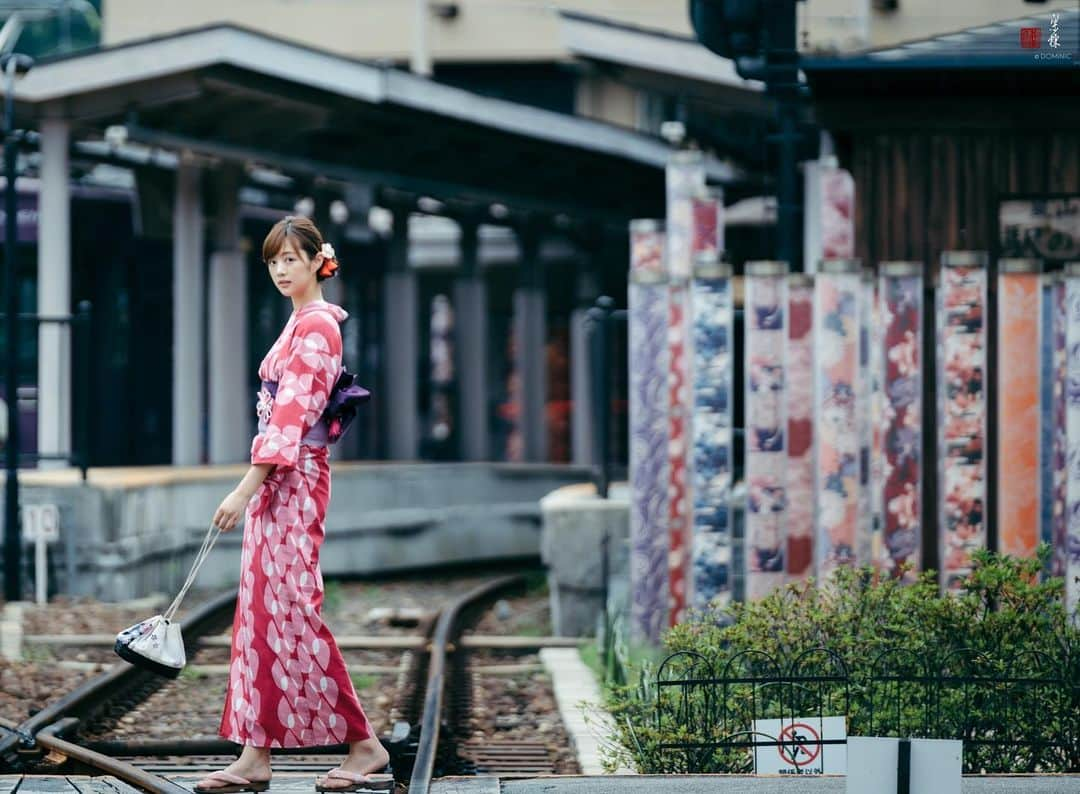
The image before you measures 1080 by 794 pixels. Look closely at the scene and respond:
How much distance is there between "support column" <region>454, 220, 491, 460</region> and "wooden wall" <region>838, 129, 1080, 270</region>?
525 inches

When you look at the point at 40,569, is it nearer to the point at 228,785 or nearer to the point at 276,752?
the point at 276,752

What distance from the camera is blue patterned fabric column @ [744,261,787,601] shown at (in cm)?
977

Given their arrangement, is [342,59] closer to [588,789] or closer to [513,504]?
[513,504]

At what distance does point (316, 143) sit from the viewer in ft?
64.1

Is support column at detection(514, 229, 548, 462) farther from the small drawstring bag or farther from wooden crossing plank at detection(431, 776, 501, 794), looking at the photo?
the small drawstring bag

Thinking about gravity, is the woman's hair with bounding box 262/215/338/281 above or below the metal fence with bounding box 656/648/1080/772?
above

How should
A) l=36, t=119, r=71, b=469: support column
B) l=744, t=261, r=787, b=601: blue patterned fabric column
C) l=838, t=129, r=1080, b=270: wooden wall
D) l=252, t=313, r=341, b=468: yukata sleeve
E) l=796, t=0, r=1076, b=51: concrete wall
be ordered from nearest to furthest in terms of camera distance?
l=252, t=313, r=341, b=468: yukata sleeve
l=744, t=261, r=787, b=601: blue patterned fabric column
l=838, t=129, r=1080, b=270: wooden wall
l=36, t=119, r=71, b=469: support column
l=796, t=0, r=1076, b=51: concrete wall

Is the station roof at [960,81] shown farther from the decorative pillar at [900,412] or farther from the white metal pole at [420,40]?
the white metal pole at [420,40]

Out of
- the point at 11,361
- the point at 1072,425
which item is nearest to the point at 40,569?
the point at 11,361

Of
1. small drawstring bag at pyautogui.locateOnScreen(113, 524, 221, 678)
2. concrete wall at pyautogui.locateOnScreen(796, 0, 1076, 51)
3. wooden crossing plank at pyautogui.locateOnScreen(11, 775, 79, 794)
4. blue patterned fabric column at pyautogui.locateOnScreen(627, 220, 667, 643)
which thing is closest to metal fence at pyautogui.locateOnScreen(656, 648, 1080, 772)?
small drawstring bag at pyautogui.locateOnScreen(113, 524, 221, 678)

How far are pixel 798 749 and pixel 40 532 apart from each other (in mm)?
8947

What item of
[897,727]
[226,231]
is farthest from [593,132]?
[897,727]

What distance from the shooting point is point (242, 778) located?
6031 millimetres

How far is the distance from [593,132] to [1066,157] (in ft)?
28.8
